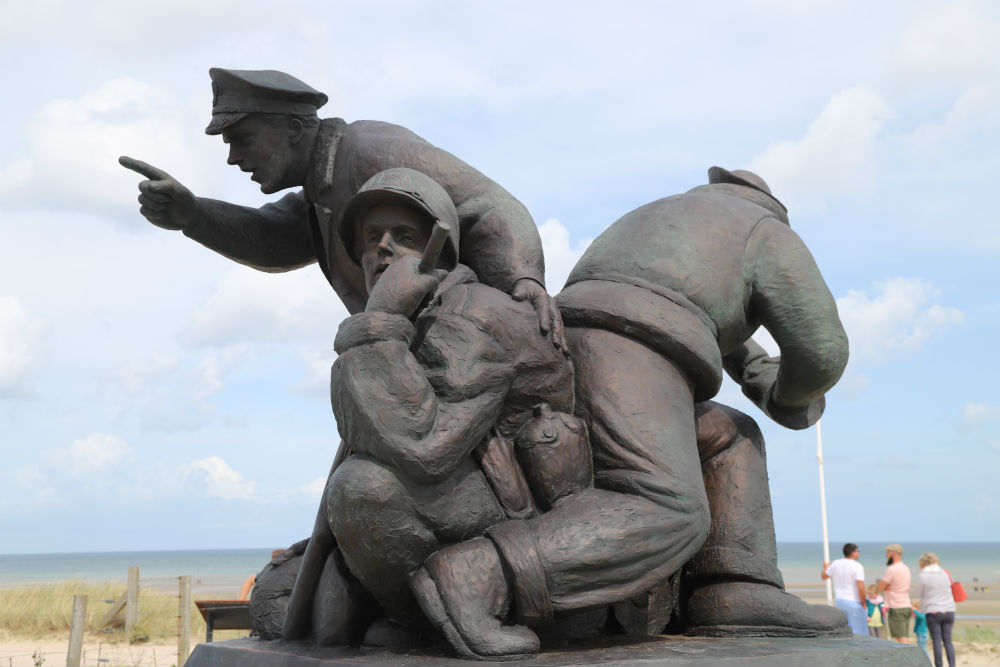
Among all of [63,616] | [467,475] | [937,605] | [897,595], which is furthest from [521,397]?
[63,616]

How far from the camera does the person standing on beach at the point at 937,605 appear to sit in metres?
8.17

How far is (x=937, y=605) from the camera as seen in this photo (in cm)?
820

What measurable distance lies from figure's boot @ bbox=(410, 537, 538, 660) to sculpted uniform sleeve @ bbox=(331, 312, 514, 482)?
0.21m

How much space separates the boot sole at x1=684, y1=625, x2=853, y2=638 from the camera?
2875mm

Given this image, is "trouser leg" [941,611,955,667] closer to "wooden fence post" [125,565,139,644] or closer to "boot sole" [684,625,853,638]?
"boot sole" [684,625,853,638]

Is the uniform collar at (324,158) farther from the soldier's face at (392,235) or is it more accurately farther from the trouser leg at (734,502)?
the trouser leg at (734,502)

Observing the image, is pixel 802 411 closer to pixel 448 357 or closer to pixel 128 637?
pixel 448 357

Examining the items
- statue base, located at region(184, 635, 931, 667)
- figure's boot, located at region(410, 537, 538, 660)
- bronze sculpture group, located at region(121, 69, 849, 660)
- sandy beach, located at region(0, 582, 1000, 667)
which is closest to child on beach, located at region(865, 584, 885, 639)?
sandy beach, located at region(0, 582, 1000, 667)

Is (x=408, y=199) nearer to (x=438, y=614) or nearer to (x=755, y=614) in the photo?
(x=438, y=614)

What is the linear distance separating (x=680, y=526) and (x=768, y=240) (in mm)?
1076

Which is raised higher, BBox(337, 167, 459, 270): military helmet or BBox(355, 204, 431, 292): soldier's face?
BBox(337, 167, 459, 270): military helmet

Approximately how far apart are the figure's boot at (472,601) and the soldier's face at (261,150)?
157cm

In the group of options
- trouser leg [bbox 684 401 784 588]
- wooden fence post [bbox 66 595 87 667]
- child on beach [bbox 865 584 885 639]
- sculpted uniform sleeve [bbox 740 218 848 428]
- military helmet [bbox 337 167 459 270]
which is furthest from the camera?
child on beach [bbox 865 584 885 639]

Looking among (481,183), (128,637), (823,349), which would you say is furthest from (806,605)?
(128,637)
